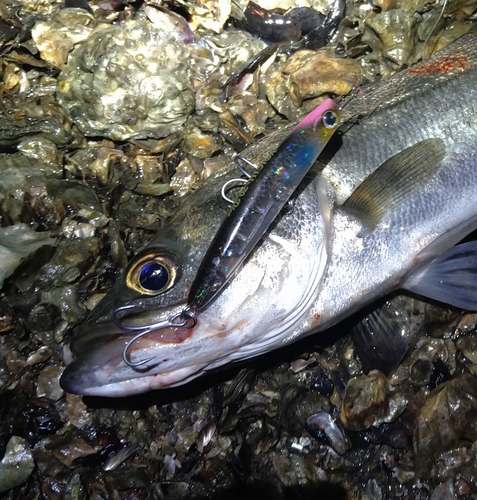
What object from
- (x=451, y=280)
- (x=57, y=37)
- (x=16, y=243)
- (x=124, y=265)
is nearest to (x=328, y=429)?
(x=451, y=280)

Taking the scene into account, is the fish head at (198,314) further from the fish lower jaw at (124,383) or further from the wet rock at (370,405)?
the wet rock at (370,405)

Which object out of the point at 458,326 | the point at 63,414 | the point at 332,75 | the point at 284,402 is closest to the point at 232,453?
the point at 284,402

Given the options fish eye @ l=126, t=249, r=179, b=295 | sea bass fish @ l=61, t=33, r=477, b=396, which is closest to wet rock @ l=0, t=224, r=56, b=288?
sea bass fish @ l=61, t=33, r=477, b=396

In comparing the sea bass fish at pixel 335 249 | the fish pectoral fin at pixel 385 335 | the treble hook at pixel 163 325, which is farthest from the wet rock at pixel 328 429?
the treble hook at pixel 163 325

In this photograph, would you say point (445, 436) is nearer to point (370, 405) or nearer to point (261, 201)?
point (370, 405)

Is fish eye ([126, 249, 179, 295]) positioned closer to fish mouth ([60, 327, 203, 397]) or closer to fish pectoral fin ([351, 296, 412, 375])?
fish mouth ([60, 327, 203, 397])

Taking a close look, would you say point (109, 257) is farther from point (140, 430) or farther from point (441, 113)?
point (441, 113)
